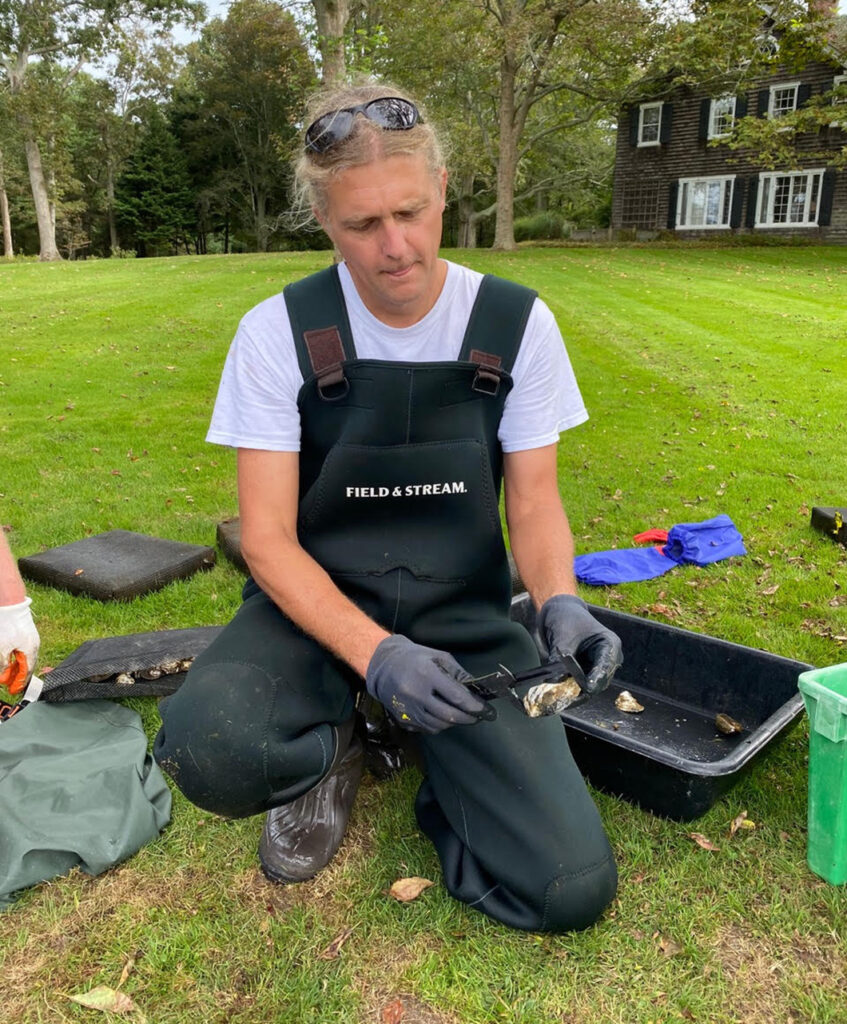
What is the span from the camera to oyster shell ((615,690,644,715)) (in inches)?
114

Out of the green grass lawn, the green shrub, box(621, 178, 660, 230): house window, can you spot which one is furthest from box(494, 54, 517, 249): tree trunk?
the green grass lawn

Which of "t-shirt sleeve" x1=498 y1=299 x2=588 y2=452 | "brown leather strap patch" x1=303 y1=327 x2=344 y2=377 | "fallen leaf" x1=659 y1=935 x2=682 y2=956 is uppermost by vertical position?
"brown leather strap patch" x1=303 y1=327 x2=344 y2=377

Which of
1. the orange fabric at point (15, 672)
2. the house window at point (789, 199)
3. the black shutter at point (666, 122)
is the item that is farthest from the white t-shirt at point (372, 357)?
the black shutter at point (666, 122)

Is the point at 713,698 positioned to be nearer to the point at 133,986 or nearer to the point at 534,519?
the point at 534,519

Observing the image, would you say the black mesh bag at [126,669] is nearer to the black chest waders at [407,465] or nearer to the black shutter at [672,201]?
the black chest waders at [407,465]

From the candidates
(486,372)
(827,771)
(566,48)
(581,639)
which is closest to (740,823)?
(827,771)

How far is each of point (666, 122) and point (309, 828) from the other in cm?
2723

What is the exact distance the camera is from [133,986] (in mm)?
1800

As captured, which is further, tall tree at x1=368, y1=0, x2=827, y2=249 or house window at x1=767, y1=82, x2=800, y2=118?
house window at x1=767, y1=82, x2=800, y2=118

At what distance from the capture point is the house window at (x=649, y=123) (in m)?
25.2

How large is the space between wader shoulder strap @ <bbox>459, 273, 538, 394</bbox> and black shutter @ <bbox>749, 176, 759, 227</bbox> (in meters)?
25.1

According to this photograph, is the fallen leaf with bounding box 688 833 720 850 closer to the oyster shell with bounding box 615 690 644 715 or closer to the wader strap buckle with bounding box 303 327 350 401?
the oyster shell with bounding box 615 690 644 715

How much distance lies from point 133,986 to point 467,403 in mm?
1546

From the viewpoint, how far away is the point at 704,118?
24203 mm
